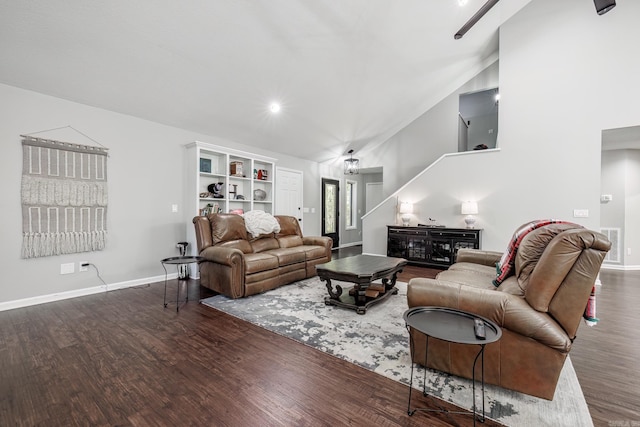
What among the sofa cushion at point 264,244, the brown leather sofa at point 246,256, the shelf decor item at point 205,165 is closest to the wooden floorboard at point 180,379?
the brown leather sofa at point 246,256

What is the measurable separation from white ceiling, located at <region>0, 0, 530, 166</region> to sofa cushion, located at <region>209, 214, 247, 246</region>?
179 centimetres

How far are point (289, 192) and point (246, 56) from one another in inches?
135

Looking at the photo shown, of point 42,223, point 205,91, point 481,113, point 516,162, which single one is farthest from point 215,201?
point 481,113

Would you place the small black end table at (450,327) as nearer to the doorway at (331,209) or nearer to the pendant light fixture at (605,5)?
the pendant light fixture at (605,5)

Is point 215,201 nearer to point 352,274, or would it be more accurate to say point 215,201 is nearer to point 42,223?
point 42,223

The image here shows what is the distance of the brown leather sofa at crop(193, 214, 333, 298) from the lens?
3398 millimetres

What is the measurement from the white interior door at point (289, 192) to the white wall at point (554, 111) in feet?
12.1

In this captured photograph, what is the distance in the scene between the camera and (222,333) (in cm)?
251

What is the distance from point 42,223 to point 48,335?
5.11 ft

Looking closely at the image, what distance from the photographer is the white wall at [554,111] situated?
406 cm

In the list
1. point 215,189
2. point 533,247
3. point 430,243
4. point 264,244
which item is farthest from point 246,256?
point 430,243

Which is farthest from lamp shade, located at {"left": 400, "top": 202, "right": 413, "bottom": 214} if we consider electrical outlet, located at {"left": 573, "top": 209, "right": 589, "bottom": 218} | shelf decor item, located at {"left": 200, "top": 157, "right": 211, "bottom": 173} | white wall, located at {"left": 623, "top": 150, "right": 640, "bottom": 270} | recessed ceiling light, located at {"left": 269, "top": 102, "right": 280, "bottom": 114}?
white wall, located at {"left": 623, "top": 150, "right": 640, "bottom": 270}

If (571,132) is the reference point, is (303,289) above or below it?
below

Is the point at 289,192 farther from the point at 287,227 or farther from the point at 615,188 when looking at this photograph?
the point at 615,188
